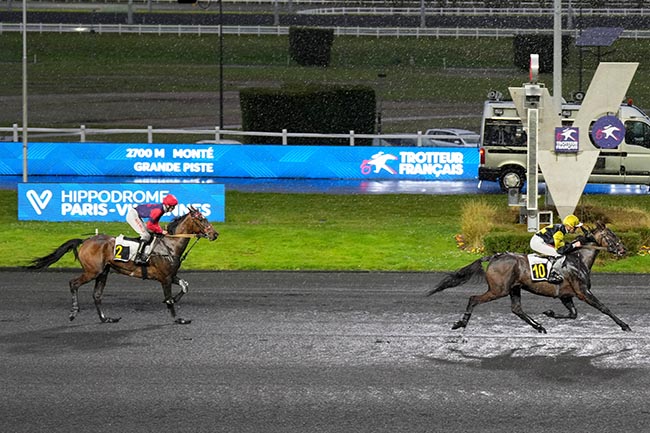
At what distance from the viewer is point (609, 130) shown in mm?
25484

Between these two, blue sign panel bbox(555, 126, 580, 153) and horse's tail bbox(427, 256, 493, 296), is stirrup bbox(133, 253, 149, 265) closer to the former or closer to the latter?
horse's tail bbox(427, 256, 493, 296)

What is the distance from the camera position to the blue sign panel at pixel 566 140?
2483cm

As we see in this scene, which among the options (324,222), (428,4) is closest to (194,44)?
(428,4)

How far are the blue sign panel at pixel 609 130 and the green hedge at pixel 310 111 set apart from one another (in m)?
18.8

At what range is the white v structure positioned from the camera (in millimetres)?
24531

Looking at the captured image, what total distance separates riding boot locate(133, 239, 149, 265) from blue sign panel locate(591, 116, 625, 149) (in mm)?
11487

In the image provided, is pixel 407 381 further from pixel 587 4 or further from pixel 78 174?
pixel 587 4

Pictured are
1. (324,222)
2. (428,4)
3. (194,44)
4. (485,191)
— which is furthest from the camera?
(428,4)

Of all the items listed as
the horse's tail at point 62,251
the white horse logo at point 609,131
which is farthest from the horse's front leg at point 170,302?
the white horse logo at point 609,131

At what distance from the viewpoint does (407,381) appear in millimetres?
14367

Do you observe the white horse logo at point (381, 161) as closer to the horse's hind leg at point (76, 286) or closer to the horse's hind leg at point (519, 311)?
the horse's hind leg at point (76, 286)

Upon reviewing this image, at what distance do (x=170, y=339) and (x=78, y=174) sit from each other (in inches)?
836

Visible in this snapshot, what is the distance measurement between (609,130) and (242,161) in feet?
47.3

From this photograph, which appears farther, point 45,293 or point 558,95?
point 558,95
